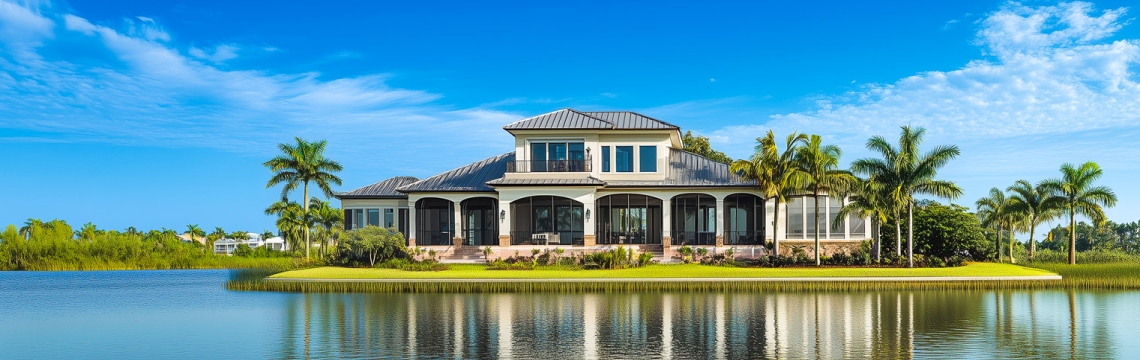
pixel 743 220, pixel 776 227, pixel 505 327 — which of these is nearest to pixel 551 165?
pixel 743 220

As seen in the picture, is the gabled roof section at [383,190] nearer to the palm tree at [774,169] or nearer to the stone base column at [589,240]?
the stone base column at [589,240]

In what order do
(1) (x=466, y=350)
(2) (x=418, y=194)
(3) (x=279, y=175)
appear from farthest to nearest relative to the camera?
(3) (x=279, y=175), (2) (x=418, y=194), (1) (x=466, y=350)

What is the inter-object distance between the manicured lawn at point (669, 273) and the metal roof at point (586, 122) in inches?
367

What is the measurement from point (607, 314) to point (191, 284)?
2356cm

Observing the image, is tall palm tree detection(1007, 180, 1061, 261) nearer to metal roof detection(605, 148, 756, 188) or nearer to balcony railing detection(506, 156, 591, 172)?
metal roof detection(605, 148, 756, 188)

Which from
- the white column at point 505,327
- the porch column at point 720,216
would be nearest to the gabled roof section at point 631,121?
the porch column at point 720,216

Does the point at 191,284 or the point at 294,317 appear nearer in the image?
the point at 294,317

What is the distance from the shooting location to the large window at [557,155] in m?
46.2

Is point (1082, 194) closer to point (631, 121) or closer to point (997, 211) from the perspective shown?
point (997, 211)

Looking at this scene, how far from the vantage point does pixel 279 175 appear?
51.5m

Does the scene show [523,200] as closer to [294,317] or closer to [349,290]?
[349,290]

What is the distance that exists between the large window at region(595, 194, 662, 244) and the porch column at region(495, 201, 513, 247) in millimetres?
5177

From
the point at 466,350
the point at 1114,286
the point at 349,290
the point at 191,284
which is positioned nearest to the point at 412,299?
the point at 349,290

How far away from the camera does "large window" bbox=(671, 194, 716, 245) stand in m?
46.8
